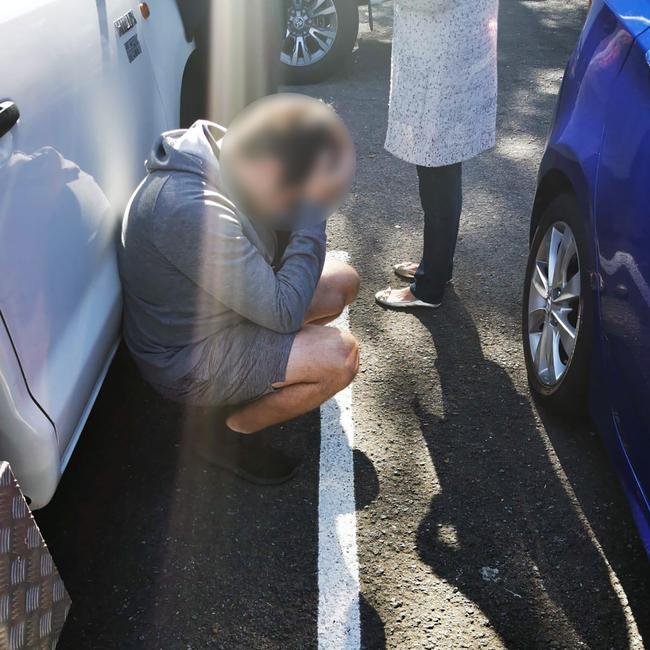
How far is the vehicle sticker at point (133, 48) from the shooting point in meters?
2.42

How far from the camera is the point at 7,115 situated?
1589 millimetres

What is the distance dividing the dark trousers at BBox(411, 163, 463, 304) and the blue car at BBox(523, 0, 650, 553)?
315 mm

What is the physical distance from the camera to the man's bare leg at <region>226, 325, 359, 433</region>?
2.27m

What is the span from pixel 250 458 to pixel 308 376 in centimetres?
37

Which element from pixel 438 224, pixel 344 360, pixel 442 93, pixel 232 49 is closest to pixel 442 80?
pixel 442 93

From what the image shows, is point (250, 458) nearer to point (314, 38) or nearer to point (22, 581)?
point (22, 581)

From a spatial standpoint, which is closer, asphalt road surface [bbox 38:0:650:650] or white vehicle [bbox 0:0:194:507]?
white vehicle [bbox 0:0:194:507]

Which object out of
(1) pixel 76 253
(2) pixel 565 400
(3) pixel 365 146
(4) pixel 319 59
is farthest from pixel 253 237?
(4) pixel 319 59

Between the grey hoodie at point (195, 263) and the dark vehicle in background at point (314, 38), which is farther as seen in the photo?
the dark vehicle in background at point (314, 38)

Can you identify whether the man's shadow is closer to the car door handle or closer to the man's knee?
the man's knee

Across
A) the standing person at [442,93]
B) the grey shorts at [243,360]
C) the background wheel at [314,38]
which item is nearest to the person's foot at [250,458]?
the grey shorts at [243,360]

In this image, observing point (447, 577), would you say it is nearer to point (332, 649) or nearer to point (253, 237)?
point (332, 649)

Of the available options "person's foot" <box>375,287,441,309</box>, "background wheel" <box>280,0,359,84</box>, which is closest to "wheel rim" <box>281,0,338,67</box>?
"background wheel" <box>280,0,359,84</box>

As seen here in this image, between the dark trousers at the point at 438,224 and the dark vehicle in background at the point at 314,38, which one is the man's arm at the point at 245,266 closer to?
the dark trousers at the point at 438,224
